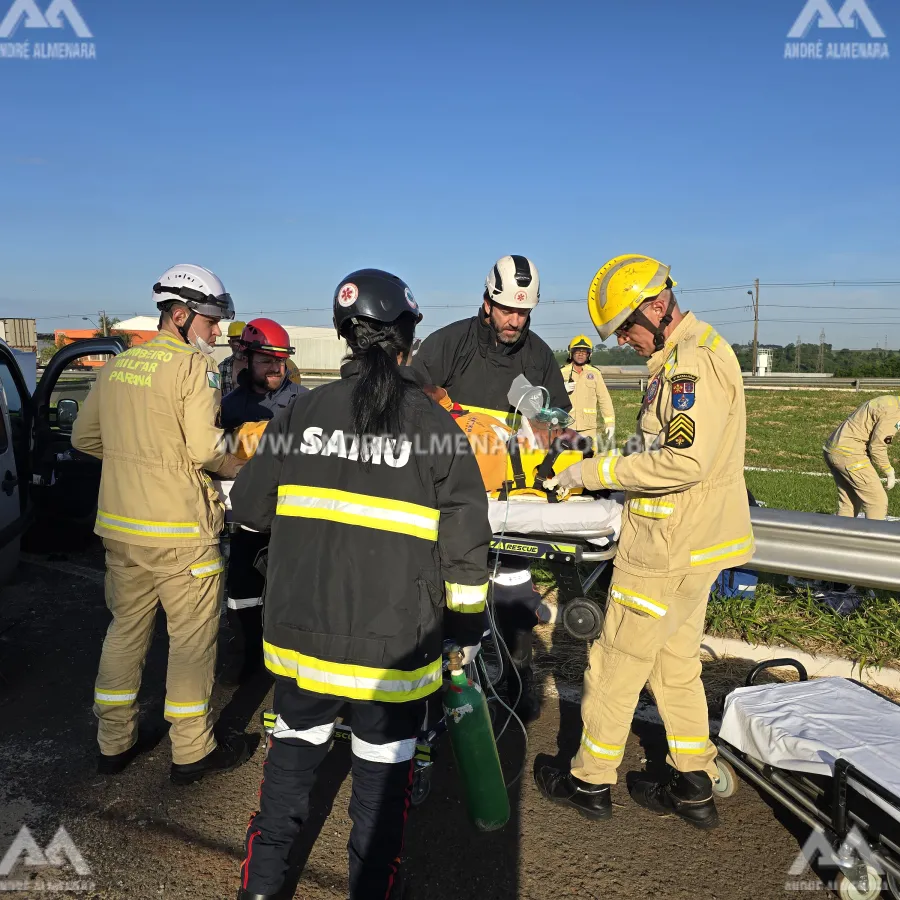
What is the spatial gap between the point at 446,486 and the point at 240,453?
1991 millimetres

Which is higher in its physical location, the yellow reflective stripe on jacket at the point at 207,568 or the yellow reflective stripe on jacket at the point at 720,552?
the yellow reflective stripe on jacket at the point at 720,552

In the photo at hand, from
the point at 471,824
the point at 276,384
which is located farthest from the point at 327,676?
the point at 276,384

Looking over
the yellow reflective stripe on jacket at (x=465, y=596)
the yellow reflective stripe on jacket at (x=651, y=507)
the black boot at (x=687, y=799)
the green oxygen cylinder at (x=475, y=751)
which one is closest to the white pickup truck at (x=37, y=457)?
the green oxygen cylinder at (x=475, y=751)

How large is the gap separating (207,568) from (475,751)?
151cm

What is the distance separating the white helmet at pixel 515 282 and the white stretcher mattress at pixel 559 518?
119 cm

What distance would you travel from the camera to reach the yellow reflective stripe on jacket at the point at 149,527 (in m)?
3.09

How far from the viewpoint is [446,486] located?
2219 millimetres

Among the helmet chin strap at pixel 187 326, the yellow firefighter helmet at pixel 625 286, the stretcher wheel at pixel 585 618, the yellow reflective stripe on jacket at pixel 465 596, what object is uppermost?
the yellow firefighter helmet at pixel 625 286

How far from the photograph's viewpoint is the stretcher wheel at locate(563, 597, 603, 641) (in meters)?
3.58

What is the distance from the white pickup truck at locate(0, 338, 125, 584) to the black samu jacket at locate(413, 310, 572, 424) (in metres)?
2.81

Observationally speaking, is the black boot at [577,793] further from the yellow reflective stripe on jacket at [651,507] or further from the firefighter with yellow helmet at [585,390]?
the firefighter with yellow helmet at [585,390]

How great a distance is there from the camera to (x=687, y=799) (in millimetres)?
2953

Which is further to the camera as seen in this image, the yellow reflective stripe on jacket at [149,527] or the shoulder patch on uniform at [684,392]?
the yellow reflective stripe on jacket at [149,527]

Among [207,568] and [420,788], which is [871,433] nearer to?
[420,788]
